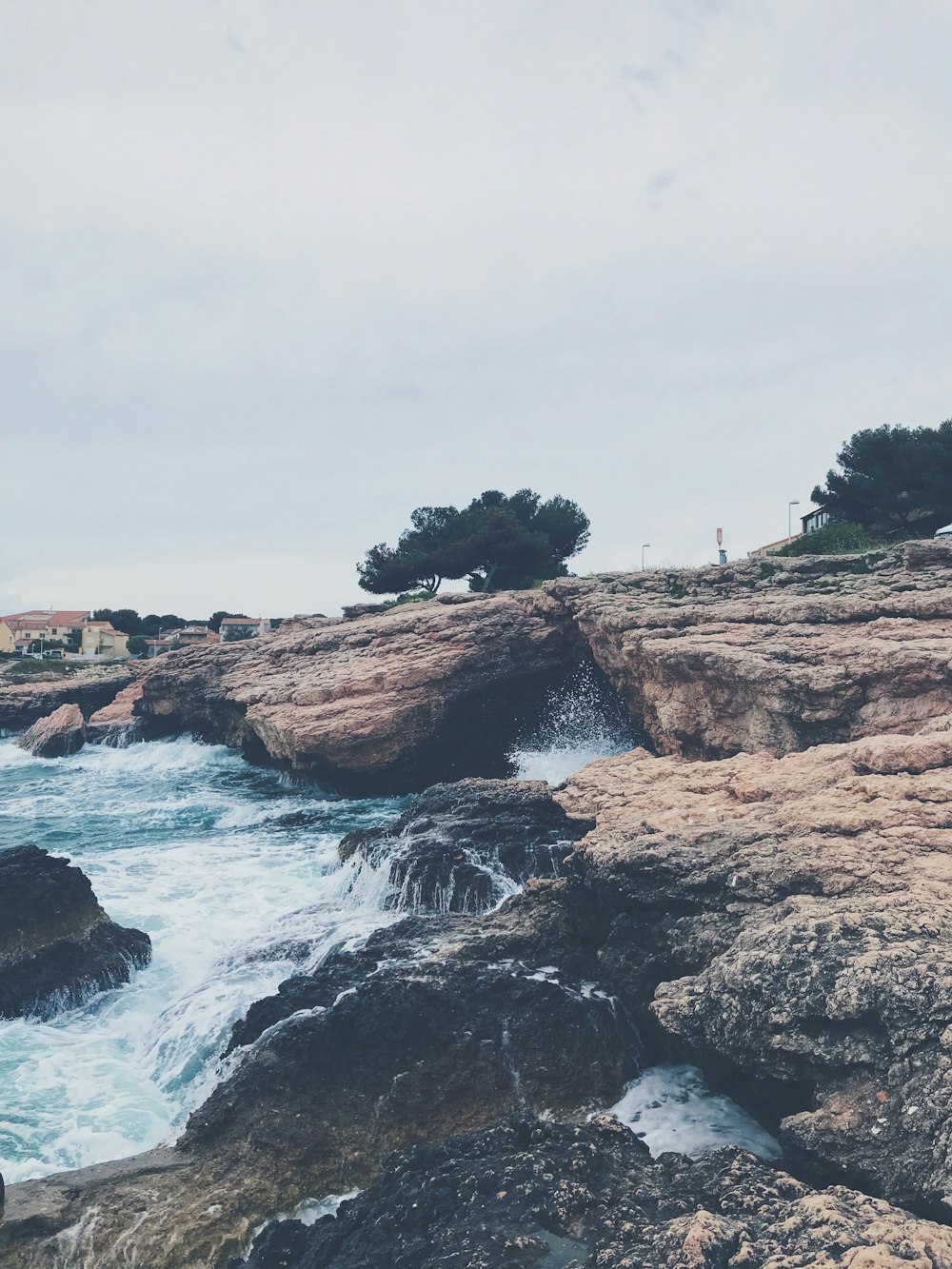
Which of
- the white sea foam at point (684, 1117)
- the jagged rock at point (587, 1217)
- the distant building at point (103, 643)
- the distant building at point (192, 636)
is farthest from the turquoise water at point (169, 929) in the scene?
the distant building at point (103, 643)

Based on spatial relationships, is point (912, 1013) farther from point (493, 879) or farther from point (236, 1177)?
point (493, 879)

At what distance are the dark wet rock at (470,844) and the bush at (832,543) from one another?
15421 millimetres

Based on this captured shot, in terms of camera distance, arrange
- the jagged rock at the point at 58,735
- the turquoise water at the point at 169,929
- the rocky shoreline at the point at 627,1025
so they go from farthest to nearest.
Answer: the jagged rock at the point at 58,735, the turquoise water at the point at 169,929, the rocky shoreline at the point at 627,1025

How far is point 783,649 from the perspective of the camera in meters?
16.0

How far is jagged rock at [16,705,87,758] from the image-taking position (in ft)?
118

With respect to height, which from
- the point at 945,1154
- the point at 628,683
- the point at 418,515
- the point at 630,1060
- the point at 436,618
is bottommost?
the point at 630,1060

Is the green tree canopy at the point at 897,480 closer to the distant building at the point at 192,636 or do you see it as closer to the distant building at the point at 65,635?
the distant building at the point at 192,636

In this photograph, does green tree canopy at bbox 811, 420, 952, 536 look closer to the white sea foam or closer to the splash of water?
the splash of water

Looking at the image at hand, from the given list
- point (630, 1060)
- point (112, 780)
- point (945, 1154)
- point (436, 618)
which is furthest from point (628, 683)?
point (112, 780)

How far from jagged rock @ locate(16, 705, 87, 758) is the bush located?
2928 cm

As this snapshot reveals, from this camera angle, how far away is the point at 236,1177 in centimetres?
736

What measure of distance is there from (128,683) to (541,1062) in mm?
39695

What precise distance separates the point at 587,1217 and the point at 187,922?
33.7ft

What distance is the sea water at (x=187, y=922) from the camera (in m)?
8.80
